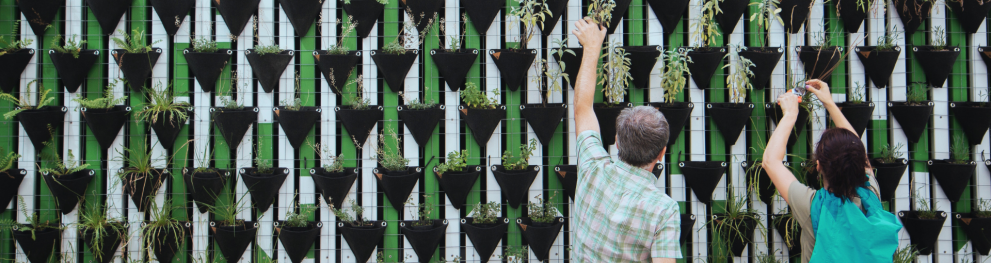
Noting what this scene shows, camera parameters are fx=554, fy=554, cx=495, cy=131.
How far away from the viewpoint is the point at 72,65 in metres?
3.47

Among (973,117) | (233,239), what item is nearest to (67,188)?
(233,239)

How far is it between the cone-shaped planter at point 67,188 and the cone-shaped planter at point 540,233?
274cm

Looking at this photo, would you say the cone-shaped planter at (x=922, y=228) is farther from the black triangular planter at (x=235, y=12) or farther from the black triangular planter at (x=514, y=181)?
the black triangular planter at (x=235, y=12)

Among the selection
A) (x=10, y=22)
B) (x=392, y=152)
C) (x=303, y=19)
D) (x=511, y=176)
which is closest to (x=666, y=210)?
(x=511, y=176)

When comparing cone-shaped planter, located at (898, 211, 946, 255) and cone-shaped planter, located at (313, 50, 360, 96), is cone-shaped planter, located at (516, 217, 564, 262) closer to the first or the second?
cone-shaped planter, located at (313, 50, 360, 96)

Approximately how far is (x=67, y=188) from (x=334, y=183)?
1.65 meters

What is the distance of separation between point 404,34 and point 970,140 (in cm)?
380

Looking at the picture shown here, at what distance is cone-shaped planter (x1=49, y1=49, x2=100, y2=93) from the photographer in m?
3.46

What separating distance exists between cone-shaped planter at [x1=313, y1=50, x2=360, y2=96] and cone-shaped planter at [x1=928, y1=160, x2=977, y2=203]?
384 cm

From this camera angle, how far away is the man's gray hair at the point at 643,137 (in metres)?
2.20

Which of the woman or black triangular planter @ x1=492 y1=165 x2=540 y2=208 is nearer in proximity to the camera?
the woman

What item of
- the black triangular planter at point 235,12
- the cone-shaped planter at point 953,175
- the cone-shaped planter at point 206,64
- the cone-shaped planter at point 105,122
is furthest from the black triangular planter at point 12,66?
the cone-shaped planter at point 953,175

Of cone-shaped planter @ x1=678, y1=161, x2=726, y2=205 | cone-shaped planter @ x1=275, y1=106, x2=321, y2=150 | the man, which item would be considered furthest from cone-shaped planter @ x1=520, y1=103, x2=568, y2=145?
cone-shaped planter @ x1=275, y1=106, x2=321, y2=150

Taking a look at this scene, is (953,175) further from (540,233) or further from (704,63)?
(540,233)
